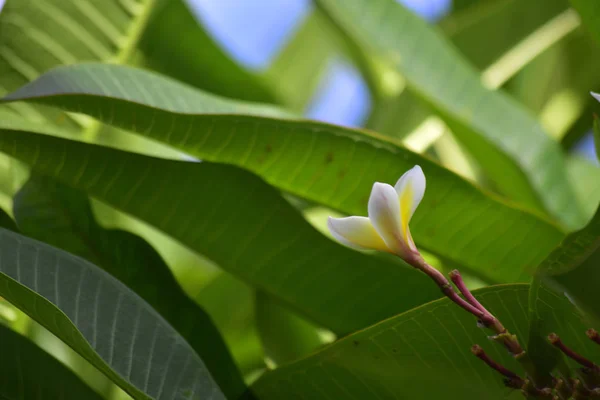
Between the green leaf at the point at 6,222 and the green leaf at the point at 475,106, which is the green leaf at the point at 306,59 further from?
the green leaf at the point at 6,222

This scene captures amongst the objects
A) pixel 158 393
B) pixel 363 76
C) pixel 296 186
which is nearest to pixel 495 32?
pixel 363 76

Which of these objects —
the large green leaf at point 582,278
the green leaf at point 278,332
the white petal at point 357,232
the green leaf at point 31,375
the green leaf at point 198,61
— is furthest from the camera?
the green leaf at point 198,61

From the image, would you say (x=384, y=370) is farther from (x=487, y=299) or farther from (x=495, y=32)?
(x=495, y=32)

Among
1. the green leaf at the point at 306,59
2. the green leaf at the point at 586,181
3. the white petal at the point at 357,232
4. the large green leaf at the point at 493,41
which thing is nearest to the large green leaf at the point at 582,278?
the white petal at the point at 357,232

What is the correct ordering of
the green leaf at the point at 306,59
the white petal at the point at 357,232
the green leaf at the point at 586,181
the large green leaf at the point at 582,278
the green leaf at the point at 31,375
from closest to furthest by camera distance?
the large green leaf at the point at 582,278 < the white petal at the point at 357,232 < the green leaf at the point at 31,375 < the green leaf at the point at 586,181 < the green leaf at the point at 306,59

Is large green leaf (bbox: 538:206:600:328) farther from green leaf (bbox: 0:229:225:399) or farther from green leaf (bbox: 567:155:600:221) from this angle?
green leaf (bbox: 567:155:600:221)
